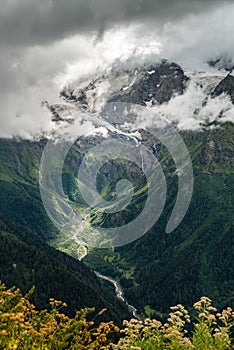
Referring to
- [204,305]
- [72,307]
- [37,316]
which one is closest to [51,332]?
[37,316]

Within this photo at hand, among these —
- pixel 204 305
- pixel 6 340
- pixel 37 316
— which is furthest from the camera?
pixel 204 305

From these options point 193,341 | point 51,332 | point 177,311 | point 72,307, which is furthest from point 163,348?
point 72,307

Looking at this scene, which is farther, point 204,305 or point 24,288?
point 24,288

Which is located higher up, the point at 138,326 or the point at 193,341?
the point at 138,326

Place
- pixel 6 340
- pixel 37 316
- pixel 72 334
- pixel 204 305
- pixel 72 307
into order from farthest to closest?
pixel 72 307 → pixel 204 305 → pixel 37 316 → pixel 72 334 → pixel 6 340

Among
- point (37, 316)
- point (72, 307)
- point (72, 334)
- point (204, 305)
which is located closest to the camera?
point (72, 334)

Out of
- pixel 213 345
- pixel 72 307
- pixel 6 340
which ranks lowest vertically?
pixel 213 345

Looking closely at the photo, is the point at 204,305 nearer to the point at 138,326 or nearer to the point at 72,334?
the point at 138,326

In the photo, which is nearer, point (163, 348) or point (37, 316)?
point (163, 348)

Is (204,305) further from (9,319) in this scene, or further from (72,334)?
(9,319)
